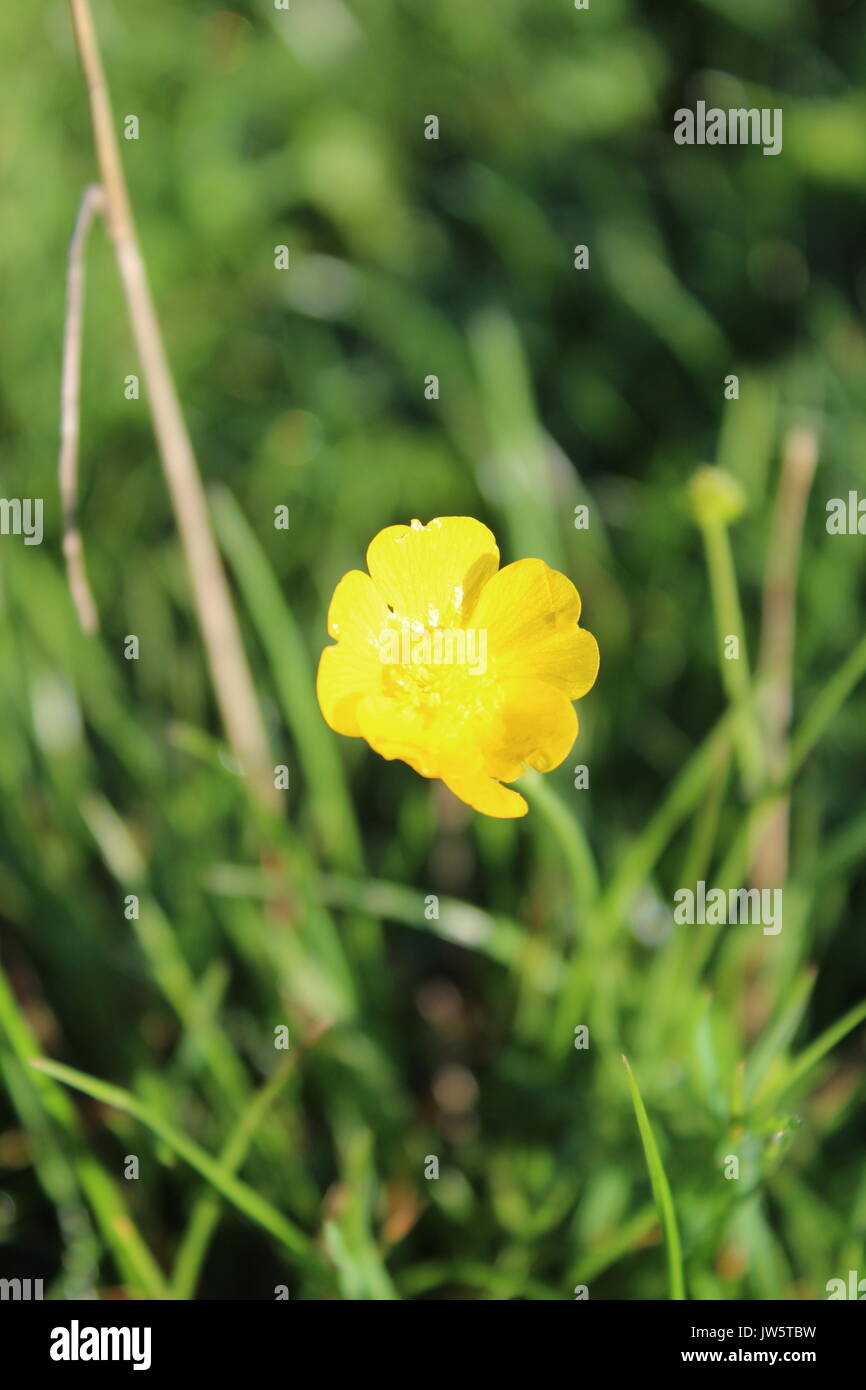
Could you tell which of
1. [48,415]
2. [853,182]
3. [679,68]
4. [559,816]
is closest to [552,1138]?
[559,816]

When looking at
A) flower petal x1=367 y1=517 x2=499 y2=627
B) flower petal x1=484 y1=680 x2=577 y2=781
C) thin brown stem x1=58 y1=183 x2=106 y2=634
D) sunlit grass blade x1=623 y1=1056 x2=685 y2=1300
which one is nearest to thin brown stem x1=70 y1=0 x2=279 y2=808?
thin brown stem x1=58 y1=183 x2=106 y2=634

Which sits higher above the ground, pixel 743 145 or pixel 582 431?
pixel 743 145

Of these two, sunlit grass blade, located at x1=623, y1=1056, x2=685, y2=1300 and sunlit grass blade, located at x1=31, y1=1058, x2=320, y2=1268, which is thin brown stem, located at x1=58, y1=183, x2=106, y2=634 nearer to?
sunlit grass blade, located at x1=31, y1=1058, x2=320, y2=1268

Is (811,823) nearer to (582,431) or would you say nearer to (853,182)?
(582,431)

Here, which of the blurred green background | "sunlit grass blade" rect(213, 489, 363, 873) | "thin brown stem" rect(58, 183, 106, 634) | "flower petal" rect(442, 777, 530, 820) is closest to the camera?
"flower petal" rect(442, 777, 530, 820)

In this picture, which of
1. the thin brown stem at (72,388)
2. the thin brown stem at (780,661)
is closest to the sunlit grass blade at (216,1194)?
the thin brown stem at (72,388)
